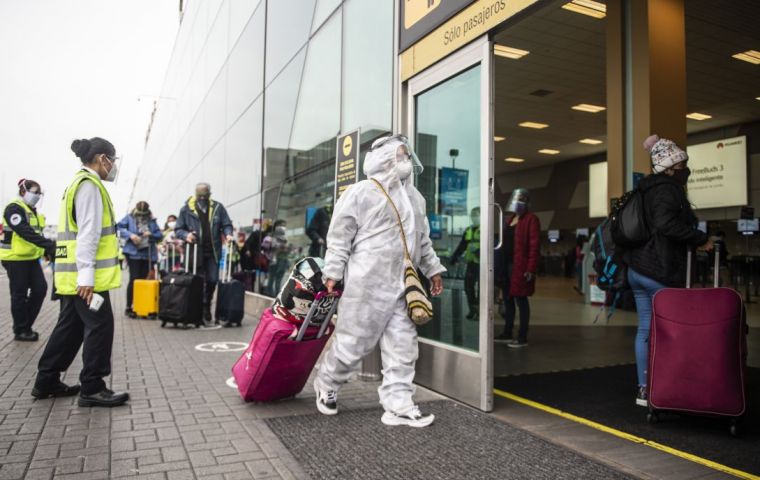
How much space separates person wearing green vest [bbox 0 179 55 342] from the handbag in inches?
189

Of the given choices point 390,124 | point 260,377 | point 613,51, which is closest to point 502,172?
point 613,51

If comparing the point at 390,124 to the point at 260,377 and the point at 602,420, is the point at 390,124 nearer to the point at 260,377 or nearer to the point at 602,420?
the point at 260,377

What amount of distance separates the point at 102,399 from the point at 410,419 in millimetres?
2147

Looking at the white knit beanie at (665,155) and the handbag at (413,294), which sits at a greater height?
the white knit beanie at (665,155)

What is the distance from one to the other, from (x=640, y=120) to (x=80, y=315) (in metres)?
6.56

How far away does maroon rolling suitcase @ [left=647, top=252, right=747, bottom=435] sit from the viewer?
11.5 ft

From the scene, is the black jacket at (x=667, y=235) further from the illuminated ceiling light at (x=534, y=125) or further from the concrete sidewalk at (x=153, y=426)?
the illuminated ceiling light at (x=534, y=125)

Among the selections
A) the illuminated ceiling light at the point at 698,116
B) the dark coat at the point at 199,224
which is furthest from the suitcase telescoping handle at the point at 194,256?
the illuminated ceiling light at the point at 698,116

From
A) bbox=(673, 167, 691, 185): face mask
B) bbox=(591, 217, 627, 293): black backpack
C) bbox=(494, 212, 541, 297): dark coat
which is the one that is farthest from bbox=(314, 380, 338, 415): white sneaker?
bbox=(494, 212, 541, 297): dark coat

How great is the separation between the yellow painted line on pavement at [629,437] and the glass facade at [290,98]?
2.84 metres

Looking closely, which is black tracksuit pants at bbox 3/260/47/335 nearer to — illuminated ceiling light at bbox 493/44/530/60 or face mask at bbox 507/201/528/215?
face mask at bbox 507/201/528/215

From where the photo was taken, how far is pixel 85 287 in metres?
3.86

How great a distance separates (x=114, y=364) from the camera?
5.59 metres

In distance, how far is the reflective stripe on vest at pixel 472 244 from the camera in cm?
448
